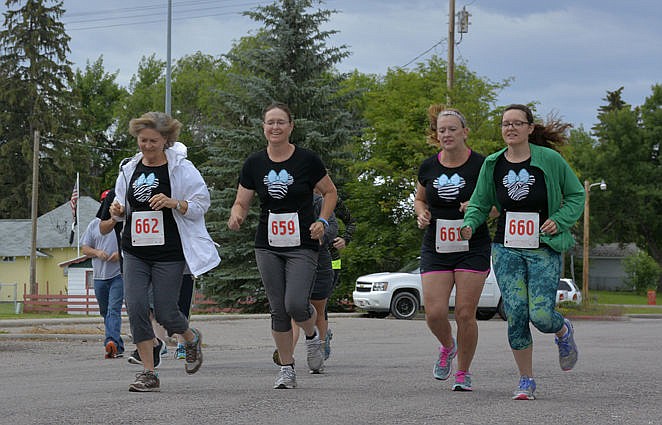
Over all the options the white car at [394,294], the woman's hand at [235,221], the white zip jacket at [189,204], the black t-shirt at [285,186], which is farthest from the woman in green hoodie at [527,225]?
the white car at [394,294]

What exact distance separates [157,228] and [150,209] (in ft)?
0.50

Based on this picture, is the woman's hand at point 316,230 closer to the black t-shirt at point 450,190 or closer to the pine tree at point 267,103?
the black t-shirt at point 450,190

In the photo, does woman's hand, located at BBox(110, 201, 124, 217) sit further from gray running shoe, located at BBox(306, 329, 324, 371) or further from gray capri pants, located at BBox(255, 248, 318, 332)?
gray running shoe, located at BBox(306, 329, 324, 371)

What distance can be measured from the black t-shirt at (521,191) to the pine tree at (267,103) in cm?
2628

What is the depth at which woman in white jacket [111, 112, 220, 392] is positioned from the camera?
7695mm

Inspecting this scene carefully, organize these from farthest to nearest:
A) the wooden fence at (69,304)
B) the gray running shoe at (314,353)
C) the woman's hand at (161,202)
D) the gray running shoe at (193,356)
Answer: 1. the wooden fence at (69,304)
2. the gray running shoe at (314,353)
3. the gray running shoe at (193,356)
4. the woman's hand at (161,202)

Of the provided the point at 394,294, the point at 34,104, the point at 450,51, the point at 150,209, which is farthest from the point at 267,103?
the point at 34,104

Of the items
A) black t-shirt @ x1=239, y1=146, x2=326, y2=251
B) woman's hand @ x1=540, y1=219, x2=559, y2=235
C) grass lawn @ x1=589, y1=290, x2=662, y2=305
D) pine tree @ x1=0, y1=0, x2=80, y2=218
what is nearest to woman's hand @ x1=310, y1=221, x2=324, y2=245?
black t-shirt @ x1=239, y1=146, x2=326, y2=251

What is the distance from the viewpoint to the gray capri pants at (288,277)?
788cm

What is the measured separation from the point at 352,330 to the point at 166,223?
1262cm

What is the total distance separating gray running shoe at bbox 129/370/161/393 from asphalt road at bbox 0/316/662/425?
0.31ft

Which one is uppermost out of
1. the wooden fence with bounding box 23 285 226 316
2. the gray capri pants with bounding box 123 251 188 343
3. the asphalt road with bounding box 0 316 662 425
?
the gray capri pants with bounding box 123 251 188 343

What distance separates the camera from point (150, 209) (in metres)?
7.75

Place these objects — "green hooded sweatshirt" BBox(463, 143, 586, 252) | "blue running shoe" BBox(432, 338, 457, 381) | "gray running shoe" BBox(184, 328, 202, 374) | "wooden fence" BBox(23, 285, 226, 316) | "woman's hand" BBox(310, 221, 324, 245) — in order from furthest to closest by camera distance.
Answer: "wooden fence" BBox(23, 285, 226, 316)
"gray running shoe" BBox(184, 328, 202, 374)
"blue running shoe" BBox(432, 338, 457, 381)
"woman's hand" BBox(310, 221, 324, 245)
"green hooded sweatshirt" BBox(463, 143, 586, 252)
